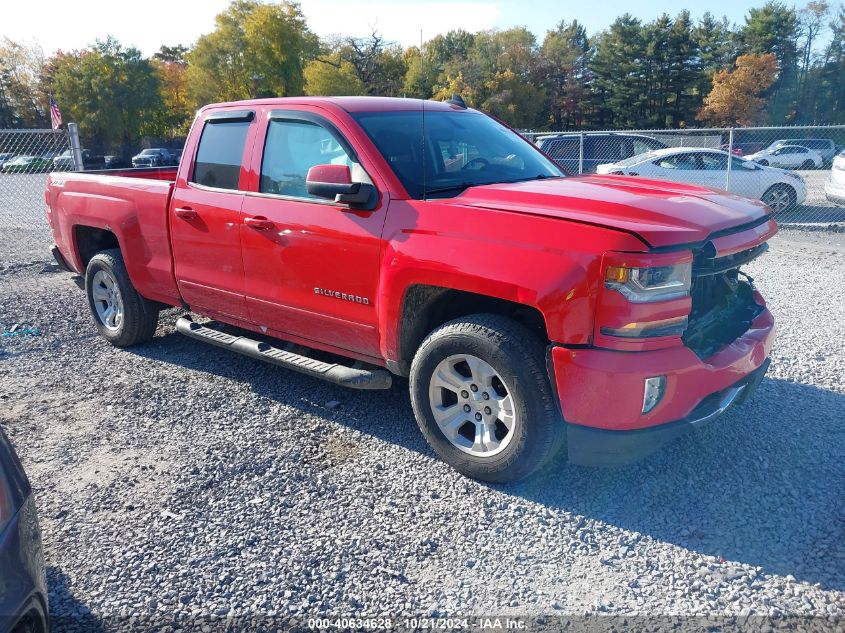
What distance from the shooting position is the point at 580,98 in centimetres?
6119

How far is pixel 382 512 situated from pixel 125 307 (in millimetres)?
3399

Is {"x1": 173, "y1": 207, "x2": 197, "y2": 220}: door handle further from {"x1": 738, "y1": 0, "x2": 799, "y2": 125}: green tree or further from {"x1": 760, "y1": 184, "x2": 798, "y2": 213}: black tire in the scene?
{"x1": 738, "y1": 0, "x2": 799, "y2": 125}: green tree

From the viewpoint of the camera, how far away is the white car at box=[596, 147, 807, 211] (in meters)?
13.6

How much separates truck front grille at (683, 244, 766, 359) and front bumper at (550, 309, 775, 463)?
21 cm

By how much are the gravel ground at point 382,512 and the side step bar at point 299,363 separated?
381 millimetres

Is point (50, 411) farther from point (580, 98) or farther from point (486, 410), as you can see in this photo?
point (580, 98)

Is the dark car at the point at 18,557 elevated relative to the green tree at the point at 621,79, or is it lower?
lower

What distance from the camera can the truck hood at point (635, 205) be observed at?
3115mm

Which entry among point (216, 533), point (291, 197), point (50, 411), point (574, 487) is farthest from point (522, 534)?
point (50, 411)

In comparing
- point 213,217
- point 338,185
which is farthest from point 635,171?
point 338,185

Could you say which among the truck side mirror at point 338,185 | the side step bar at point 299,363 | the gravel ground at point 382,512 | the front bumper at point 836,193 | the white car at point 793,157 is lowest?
the white car at point 793,157

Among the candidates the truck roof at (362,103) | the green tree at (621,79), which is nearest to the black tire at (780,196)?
the truck roof at (362,103)

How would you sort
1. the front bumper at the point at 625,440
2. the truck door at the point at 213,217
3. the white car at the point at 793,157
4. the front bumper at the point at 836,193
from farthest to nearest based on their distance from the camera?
the white car at the point at 793,157
the front bumper at the point at 836,193
the truck door at the point at 213,217
the front bumper at the point at 625,440

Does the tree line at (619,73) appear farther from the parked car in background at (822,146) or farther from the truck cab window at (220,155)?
the truck cab window at (220,155)
